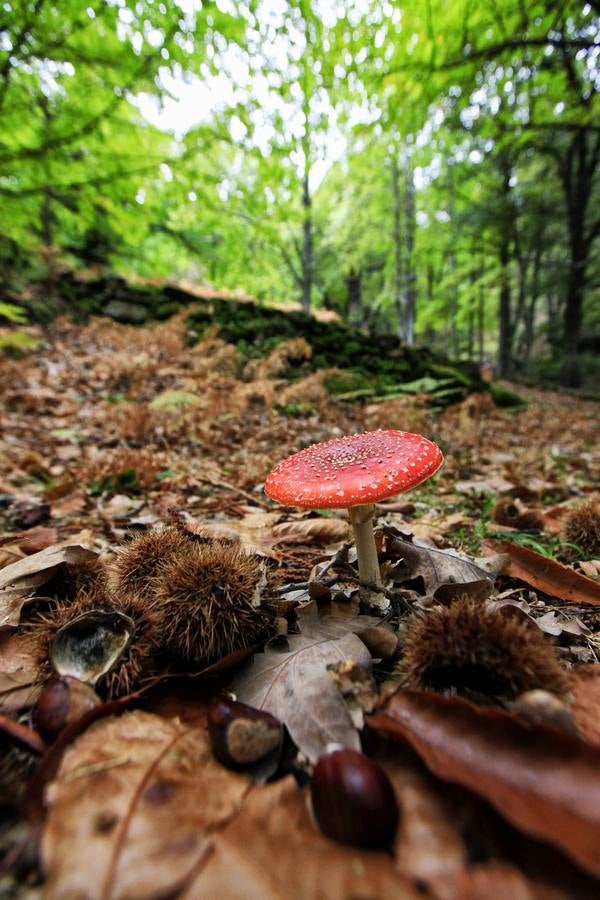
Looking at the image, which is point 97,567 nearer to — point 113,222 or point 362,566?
point 362,566

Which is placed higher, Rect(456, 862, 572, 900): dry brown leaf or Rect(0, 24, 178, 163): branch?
Rect(0, 24, 178, 163): branch

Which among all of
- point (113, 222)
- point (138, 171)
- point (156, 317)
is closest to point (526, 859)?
point (138, 171)

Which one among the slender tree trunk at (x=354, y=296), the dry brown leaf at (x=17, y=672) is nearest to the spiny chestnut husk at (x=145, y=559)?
the dry brown leaf at (x=17, y=672)

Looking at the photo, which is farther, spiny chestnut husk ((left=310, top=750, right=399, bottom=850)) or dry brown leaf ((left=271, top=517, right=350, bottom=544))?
dry brown leaf ((left=271, top=517, right=350, bottom=544))

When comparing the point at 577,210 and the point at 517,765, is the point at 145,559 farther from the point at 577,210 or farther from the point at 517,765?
the point at 577,210

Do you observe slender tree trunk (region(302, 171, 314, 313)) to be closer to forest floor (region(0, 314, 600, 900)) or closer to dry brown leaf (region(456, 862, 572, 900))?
forest floor (region(0, 314, 600, 900))

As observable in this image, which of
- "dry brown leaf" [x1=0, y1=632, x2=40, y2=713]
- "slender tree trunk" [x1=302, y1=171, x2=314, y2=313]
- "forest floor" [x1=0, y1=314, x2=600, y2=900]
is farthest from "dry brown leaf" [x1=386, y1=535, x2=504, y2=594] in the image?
"slender tree trunk" [x1=302, y1=171, x2=314, y2=313]

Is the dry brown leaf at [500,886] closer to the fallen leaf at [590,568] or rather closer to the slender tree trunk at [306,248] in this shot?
the fallen leaf at [590,568]
